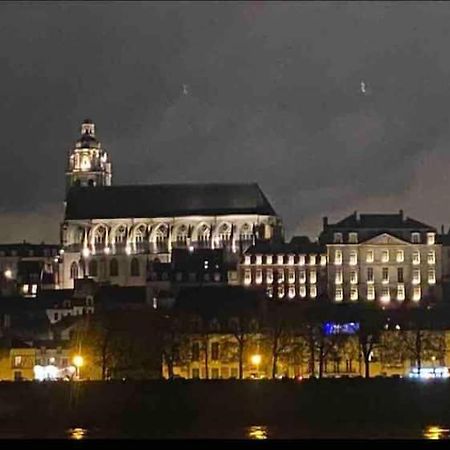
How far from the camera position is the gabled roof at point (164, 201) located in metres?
52.9

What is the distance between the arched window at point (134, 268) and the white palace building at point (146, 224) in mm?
39

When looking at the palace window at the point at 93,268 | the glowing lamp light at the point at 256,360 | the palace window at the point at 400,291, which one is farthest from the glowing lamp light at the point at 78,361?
the palace window at the point at 93,268

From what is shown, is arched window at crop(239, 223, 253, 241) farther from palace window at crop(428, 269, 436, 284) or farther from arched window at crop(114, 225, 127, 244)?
palace window at crop(428, 269, 436, 284)

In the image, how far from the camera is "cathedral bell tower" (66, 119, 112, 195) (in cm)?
5928

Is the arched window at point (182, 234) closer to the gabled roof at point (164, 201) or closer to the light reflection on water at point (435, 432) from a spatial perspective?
the gabled roof at point (164, 201)

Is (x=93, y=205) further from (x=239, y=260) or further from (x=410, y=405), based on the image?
(x=410, y=405)

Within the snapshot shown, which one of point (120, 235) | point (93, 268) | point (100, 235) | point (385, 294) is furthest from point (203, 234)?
point (385, 294)

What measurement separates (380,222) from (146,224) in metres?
12.5

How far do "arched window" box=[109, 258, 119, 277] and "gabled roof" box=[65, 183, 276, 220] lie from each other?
2.31m

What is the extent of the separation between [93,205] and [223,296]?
20494 millimetres

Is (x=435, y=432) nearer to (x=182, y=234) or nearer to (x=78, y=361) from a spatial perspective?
(x=78, y=361)
